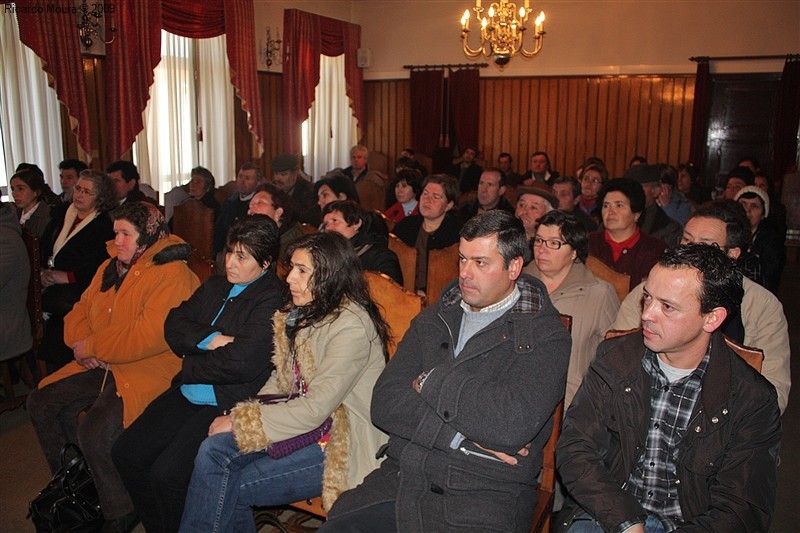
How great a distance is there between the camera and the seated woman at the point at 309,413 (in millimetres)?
2363

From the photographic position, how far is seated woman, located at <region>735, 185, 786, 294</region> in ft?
15.1

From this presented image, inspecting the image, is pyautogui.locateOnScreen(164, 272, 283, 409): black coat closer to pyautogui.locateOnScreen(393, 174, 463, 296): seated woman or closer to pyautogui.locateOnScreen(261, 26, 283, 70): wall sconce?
pyautogui.locateOnScreen(393, 174, 463, 296): seated woman

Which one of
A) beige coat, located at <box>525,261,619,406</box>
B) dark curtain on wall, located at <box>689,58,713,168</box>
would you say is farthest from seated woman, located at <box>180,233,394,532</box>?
dark curtain on wall, located at <box>689,58,713,168</box>

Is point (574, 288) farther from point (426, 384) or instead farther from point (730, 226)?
point (426, 384)

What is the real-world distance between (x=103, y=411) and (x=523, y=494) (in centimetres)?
192

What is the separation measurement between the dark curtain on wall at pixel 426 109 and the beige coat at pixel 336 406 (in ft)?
31.0

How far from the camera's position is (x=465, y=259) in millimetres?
2211

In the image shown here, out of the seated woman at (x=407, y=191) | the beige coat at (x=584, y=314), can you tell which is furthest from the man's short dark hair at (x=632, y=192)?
the seated woman at (x=407, y=191)

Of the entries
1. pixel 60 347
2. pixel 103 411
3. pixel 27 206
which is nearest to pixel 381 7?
pixel 27 206

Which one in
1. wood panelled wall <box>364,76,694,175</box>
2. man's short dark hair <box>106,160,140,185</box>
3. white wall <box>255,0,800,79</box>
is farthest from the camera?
wood panelled wall <box>364,76,694,175</box>

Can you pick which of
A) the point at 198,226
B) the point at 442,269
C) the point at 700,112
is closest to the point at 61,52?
the point at 198,226

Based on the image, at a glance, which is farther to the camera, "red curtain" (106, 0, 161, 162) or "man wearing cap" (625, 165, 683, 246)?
"red curtain" (106, 0, 161, 162)

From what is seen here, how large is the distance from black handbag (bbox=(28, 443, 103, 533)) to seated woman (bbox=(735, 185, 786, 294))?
4248 millimetres

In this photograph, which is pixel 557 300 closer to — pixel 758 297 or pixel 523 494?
pixel 758 297
